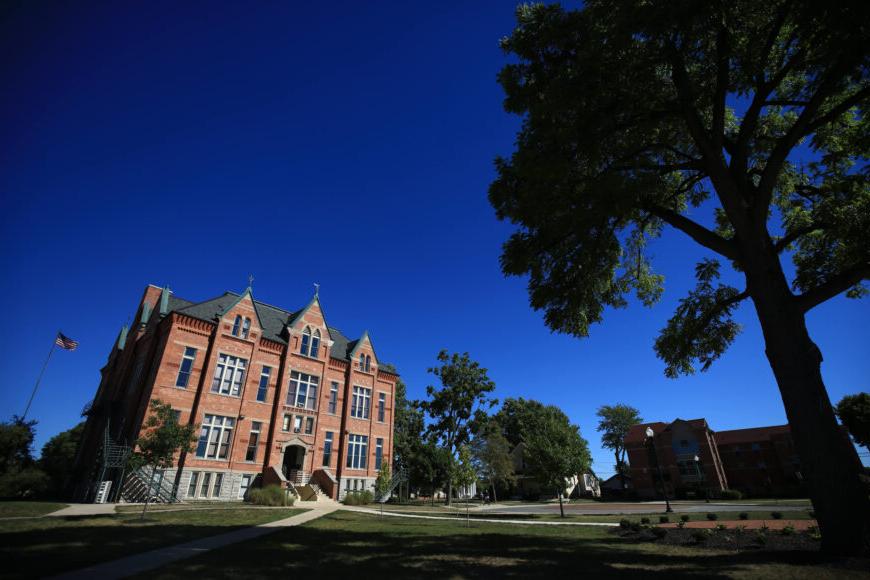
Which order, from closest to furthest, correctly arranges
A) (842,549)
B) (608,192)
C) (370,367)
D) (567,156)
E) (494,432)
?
(842,549), (608,192), (567,156), (370,367), (494,432)

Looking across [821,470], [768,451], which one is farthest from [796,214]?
[768,451]

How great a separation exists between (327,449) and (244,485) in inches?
292

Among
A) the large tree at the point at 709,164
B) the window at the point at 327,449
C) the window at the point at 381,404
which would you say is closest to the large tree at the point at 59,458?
the window at the point at 327,449

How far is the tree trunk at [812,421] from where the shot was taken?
700 cm

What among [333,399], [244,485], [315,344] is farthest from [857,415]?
[244,485]

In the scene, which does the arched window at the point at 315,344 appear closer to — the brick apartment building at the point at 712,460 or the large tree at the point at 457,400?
the large tree at the point at 457,400

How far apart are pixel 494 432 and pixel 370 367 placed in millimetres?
26945

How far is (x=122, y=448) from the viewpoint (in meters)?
23.0

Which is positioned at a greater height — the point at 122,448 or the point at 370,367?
the point at 370,367

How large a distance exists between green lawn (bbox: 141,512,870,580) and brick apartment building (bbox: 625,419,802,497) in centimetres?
4570

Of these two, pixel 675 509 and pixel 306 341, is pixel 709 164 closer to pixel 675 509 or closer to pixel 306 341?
pixel 675 509

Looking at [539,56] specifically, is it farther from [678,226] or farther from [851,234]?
[851,234]

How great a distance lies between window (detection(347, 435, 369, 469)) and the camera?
34.7m

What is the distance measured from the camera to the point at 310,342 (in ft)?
115
